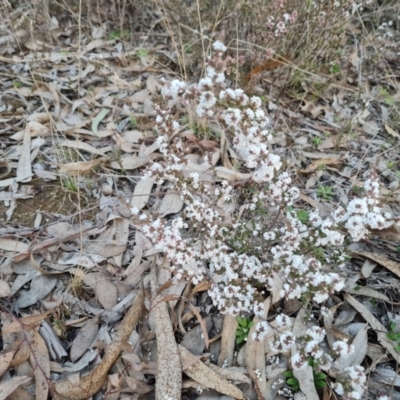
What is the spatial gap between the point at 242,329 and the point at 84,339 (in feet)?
2.25

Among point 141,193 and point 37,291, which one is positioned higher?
point 141,193

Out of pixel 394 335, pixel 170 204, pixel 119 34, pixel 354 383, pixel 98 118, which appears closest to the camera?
pixel 354 383

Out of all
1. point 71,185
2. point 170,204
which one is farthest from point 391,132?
point 71,185

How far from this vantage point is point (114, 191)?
7.68ft

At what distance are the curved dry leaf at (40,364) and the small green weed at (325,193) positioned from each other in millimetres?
1586

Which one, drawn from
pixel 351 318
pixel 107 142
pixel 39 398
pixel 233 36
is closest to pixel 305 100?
pixel 233 36

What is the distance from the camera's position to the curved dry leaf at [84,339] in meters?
1.80

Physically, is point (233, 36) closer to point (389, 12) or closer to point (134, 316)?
point (389, 12)

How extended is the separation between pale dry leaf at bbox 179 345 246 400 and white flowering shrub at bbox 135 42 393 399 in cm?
25

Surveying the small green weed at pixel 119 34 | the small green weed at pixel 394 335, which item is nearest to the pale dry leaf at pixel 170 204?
the small green weed at pixel 394 335

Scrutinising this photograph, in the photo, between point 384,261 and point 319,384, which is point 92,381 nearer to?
point 319,384

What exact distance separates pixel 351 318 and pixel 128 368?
0.99m

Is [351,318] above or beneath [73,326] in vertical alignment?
above

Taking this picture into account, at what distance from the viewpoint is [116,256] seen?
81.6 inches
